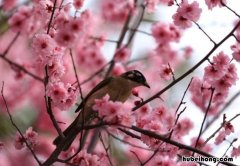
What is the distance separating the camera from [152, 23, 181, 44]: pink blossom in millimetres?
5422

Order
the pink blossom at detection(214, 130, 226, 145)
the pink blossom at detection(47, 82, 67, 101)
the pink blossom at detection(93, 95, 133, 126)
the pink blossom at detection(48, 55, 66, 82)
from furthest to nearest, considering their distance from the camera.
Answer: the pink blossom at detection(214, 130, 226, 145) < the pink blossom at detection(48, 55, 66, 82) < the pink blossom at detection(47, 82, 67, 101) < the pink blossom at detection(93, 95, 133, 126)

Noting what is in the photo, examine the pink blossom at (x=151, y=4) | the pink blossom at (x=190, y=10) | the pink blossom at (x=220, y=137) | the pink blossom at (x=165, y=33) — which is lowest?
the pink blossom at (x=220, y=137)

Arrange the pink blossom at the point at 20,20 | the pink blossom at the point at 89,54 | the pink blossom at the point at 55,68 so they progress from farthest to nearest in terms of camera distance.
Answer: the pink blossom at the point at 89,54
the pink blossom at the point at 20,20
the pink blossom at the point at 55,68

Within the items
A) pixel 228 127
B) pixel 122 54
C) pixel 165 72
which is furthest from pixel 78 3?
pixel 122 54

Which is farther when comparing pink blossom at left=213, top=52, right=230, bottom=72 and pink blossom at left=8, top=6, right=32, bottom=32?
pink blossom at left=8, top=6, right=32, bottom=32

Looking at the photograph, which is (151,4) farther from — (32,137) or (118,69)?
(32,137)

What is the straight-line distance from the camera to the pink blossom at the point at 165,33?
17.8ft

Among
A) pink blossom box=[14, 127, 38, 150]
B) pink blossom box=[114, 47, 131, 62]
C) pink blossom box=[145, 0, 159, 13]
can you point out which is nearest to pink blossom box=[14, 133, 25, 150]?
pink blossom box=[14, 127, 38, 150]

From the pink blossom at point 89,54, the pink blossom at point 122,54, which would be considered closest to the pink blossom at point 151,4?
the pink blossom at point 122,54

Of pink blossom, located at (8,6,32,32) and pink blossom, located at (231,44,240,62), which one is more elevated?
pink blossom, located at (8,6,32,32)

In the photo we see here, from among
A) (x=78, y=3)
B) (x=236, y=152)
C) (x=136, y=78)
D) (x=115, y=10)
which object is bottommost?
(x=236, y=152)

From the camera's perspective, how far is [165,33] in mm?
5488

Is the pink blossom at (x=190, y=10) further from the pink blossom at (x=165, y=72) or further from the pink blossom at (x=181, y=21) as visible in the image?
the pink blossom at (x=165, y=72)

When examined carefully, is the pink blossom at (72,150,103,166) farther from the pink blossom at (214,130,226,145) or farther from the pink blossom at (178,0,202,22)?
the pink blossom at (178,0,202,22)
